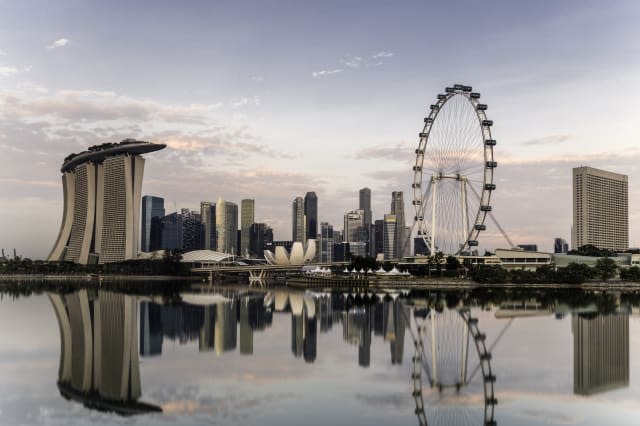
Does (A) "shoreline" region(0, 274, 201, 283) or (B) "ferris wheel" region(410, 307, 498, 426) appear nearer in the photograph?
(B) "ferris wheel" region(410, 307, 498, 426)

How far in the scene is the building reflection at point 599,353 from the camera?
26.3 meters

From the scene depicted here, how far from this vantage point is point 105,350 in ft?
107

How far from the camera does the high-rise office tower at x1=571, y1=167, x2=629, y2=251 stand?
17350cm

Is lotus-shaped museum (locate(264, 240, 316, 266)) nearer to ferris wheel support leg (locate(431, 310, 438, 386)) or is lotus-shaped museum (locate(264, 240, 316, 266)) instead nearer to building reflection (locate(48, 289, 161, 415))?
building reflection (locate(48, 289, 161, 415))

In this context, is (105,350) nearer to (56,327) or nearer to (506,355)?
(56,327)

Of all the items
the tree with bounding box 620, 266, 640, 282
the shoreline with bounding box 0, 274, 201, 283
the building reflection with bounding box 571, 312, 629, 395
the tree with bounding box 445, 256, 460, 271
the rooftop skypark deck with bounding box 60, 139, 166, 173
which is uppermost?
the rooftop skypark deck with bounding box 60, 139, 166, 173

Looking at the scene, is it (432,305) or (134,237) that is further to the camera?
(134,237)

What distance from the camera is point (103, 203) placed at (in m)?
174

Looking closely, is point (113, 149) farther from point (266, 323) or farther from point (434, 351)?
point (434, 351)

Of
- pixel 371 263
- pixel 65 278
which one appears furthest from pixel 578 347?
pixel 65 278

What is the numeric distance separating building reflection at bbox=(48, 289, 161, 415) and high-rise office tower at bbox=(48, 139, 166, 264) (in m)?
118

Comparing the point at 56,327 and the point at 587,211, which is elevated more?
the point at 587,211

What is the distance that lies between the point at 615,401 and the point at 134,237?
158211mm

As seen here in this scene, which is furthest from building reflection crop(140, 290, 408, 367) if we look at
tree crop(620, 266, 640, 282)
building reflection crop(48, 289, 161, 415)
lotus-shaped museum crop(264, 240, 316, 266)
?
lotus-shaped museum crop(264, 240, 316, 266)
